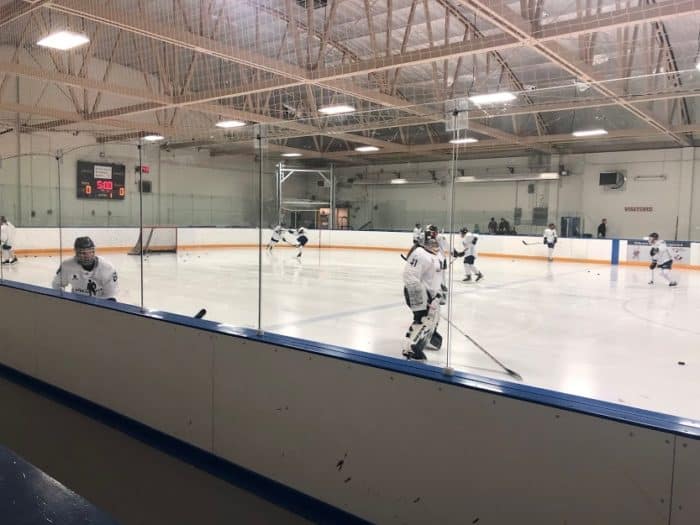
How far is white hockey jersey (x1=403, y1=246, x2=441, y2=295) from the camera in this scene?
532 cm

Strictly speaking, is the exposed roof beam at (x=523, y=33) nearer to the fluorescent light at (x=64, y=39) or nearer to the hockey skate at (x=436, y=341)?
the hockey skate at (x=436, y=341)

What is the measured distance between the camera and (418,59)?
31.8ft

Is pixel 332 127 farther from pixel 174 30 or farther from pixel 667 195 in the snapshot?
pixel 667 195

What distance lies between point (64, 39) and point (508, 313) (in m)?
8.16

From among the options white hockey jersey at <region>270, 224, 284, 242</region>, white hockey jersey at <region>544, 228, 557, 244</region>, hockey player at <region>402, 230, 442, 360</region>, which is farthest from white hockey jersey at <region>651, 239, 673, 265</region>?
white hockey jersey at <region>270, 224, 284, 242</region>

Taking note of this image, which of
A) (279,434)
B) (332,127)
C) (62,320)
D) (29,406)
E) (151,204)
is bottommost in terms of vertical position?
(29,406)

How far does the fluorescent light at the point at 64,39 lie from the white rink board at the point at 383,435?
Answer: 669 centimetres

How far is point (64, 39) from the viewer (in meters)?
8.59

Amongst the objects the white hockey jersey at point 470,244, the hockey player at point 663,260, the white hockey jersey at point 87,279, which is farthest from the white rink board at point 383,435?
the hockey player at point 663,260

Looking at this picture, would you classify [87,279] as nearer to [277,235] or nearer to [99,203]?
[277,235]

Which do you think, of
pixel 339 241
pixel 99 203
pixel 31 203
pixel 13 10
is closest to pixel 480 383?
pixel 13 10

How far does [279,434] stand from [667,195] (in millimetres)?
21486

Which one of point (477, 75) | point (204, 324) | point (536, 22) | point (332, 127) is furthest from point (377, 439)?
point (332, 127)

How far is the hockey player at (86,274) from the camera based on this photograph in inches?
185
